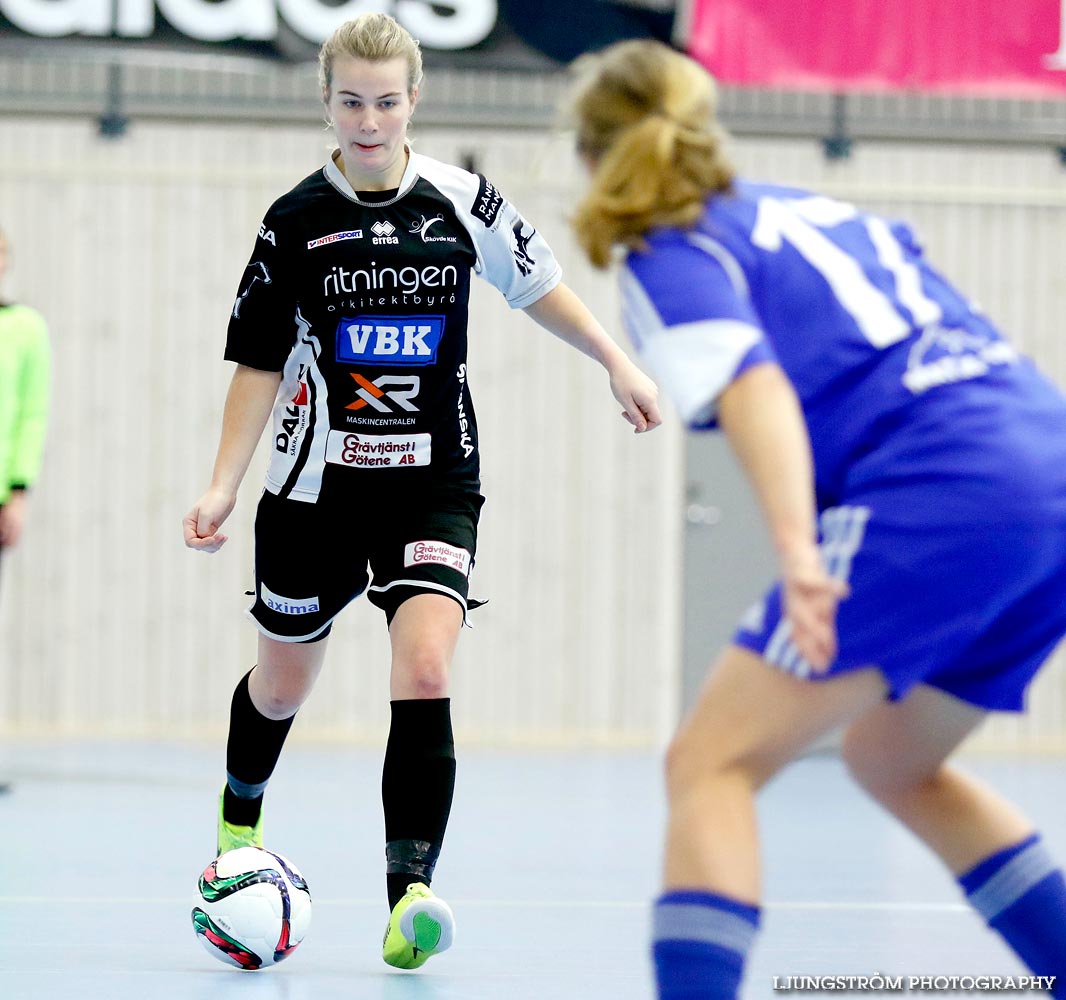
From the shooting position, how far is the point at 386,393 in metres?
3.26

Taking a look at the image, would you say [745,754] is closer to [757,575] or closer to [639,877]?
[639,877]

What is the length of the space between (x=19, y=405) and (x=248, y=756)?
2687mm

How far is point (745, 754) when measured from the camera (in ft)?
6.44

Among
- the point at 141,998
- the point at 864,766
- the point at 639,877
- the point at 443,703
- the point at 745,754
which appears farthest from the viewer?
the point at 639,877

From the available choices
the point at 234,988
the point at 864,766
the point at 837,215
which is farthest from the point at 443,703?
the point at 837,215

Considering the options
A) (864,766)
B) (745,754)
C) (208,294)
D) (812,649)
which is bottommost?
(208,294)

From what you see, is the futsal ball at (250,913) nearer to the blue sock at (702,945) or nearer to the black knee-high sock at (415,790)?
the black knee-high sock at (415,790)

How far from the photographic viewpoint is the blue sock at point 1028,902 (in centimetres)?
223

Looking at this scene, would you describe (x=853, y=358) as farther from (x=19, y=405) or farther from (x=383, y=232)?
(x=19, y=405)

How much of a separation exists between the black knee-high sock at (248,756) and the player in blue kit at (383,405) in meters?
0.11

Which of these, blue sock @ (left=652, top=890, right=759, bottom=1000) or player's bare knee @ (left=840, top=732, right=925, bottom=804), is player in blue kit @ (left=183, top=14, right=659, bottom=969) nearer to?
player's bare knee @ (left=840, top=732, right=925, bottom=804)

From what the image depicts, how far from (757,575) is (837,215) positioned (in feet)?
20.9

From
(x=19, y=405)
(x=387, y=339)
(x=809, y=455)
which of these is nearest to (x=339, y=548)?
(x=387, y=339)

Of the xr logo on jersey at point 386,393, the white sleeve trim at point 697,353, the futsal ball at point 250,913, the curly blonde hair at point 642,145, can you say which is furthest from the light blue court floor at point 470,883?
the curly blonde hair at point 642,145
